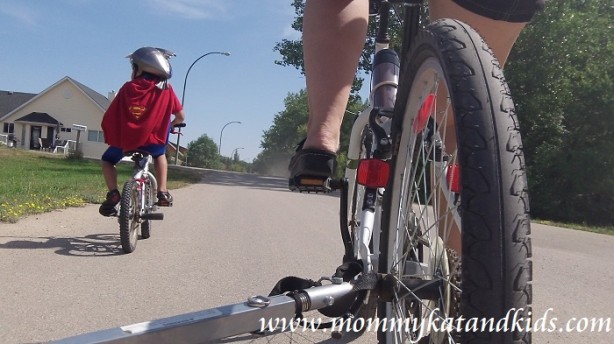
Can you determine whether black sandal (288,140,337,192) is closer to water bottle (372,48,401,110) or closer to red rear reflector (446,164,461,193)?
water bottle (372,48,401,110)

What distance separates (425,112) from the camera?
1.72m

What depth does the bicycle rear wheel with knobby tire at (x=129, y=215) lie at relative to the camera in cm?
412

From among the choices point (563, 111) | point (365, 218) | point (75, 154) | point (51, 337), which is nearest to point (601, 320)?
point (365, 218)

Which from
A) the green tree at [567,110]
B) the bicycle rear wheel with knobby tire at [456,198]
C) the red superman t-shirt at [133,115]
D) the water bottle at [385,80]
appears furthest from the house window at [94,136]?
the bicycle rear wheel with knobby tire at [456,198]

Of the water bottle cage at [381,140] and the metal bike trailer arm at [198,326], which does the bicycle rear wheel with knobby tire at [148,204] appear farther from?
the metal bike trailer arm at [198,326]

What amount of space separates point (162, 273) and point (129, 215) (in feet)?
2.91

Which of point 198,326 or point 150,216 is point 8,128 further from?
point 198,326

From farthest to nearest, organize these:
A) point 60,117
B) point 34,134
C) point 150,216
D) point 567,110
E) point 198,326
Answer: point 60,117
point 34,134
point 567,110
point 150,216
point 198,326

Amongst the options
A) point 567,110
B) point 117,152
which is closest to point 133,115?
point 117,152

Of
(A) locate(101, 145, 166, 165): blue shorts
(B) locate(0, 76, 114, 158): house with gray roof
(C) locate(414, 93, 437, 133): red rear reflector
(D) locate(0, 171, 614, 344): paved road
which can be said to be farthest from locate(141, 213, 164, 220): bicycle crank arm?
(B) locate(0, 76, 114, 158): house with gray roof

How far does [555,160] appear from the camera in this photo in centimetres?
2178

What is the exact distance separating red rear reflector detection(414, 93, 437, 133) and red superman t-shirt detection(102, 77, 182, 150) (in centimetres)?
335

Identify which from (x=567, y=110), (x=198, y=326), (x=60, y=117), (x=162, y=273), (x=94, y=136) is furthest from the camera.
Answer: (x=60, y=117)

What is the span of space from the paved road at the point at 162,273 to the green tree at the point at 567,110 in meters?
16.5
